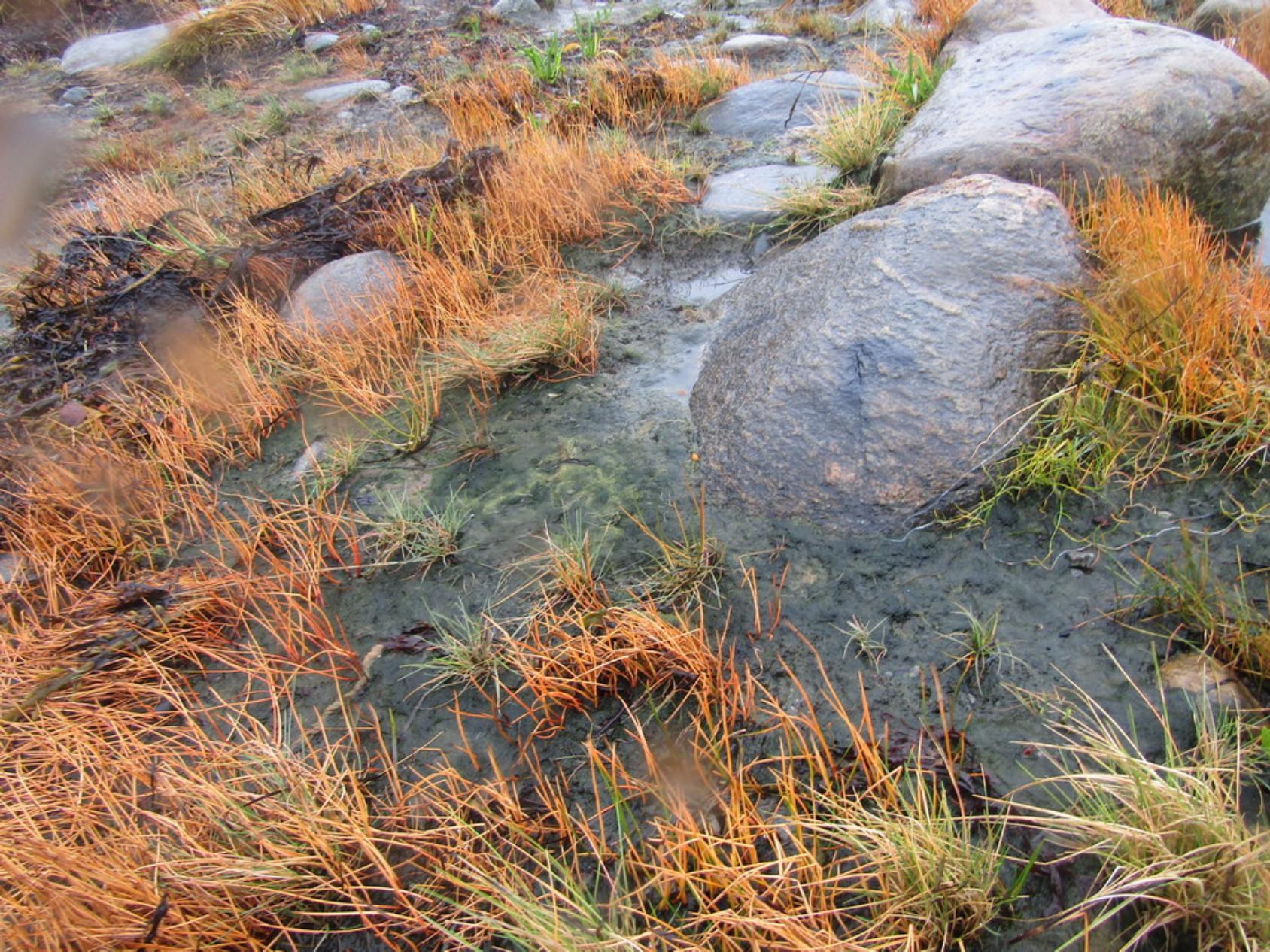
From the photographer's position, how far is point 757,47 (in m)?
7.79

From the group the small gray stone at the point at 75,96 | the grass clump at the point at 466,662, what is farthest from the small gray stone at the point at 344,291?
the small gray stone at the point at 75,96

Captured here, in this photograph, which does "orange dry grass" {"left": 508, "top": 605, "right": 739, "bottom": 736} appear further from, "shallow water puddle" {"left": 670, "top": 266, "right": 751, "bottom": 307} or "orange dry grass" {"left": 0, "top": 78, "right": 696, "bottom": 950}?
"shallow water puddle" {"left": 670, "top": 266, "right": 751, "bottom": 307}

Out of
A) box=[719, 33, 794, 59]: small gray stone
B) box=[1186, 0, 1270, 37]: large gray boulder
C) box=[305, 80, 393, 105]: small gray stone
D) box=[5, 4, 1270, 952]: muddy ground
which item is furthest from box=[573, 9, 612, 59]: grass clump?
box=[5, 4, 1270, 952]: muddy ground

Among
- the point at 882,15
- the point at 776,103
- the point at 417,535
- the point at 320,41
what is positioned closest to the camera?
the point at 417,535

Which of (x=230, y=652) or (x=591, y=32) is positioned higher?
(x=591, y=32)

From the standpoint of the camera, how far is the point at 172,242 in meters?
4.79

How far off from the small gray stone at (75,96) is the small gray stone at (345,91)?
2.79 m

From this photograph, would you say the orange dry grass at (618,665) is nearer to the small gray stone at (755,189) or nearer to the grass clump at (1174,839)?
the grass clump at (1174,839)

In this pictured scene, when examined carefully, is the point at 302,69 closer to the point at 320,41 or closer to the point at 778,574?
the point at 320,41

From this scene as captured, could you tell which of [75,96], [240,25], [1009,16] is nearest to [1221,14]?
[1009,16]

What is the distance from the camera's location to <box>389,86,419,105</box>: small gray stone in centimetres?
757

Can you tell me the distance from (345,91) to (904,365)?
7.42 m

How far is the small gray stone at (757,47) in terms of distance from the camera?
7754mm

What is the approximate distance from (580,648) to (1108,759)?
140cm
